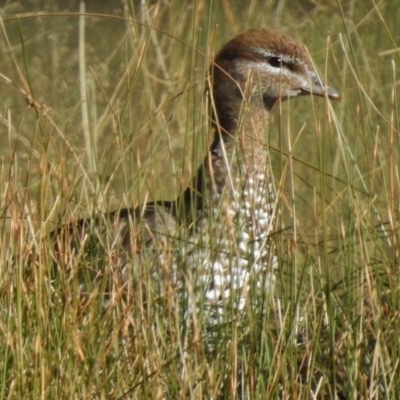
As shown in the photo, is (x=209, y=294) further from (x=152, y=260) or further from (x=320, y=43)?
(x=320, y=43)

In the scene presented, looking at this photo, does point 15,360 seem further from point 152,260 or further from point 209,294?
point 209,294

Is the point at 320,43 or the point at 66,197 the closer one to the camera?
the point at 66,197

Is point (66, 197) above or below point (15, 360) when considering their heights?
above

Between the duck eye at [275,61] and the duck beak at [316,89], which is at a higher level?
the duck eye at [275,61]

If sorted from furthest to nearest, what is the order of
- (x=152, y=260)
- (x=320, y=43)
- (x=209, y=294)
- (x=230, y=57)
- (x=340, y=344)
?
(x=320, y=43)
(x=230, y=57)
(x=209, y=294)
(x=152, y=260)
(x=340, y=344)

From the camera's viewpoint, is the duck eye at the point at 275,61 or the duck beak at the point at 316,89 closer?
the duck beak at the point at 316,89

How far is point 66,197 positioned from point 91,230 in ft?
0.31

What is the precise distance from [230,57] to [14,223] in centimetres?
178

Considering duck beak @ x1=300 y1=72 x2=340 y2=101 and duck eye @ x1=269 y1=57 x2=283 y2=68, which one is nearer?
duck beak @ x1=300 y1=72 x2=340 y2=101

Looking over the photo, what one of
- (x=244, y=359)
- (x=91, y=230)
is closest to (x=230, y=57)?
(x=91, y=230)

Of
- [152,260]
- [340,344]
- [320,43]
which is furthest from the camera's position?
[320,43]

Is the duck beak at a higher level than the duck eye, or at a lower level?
lower

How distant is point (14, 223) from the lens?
301 cm

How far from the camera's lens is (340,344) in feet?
9.73
